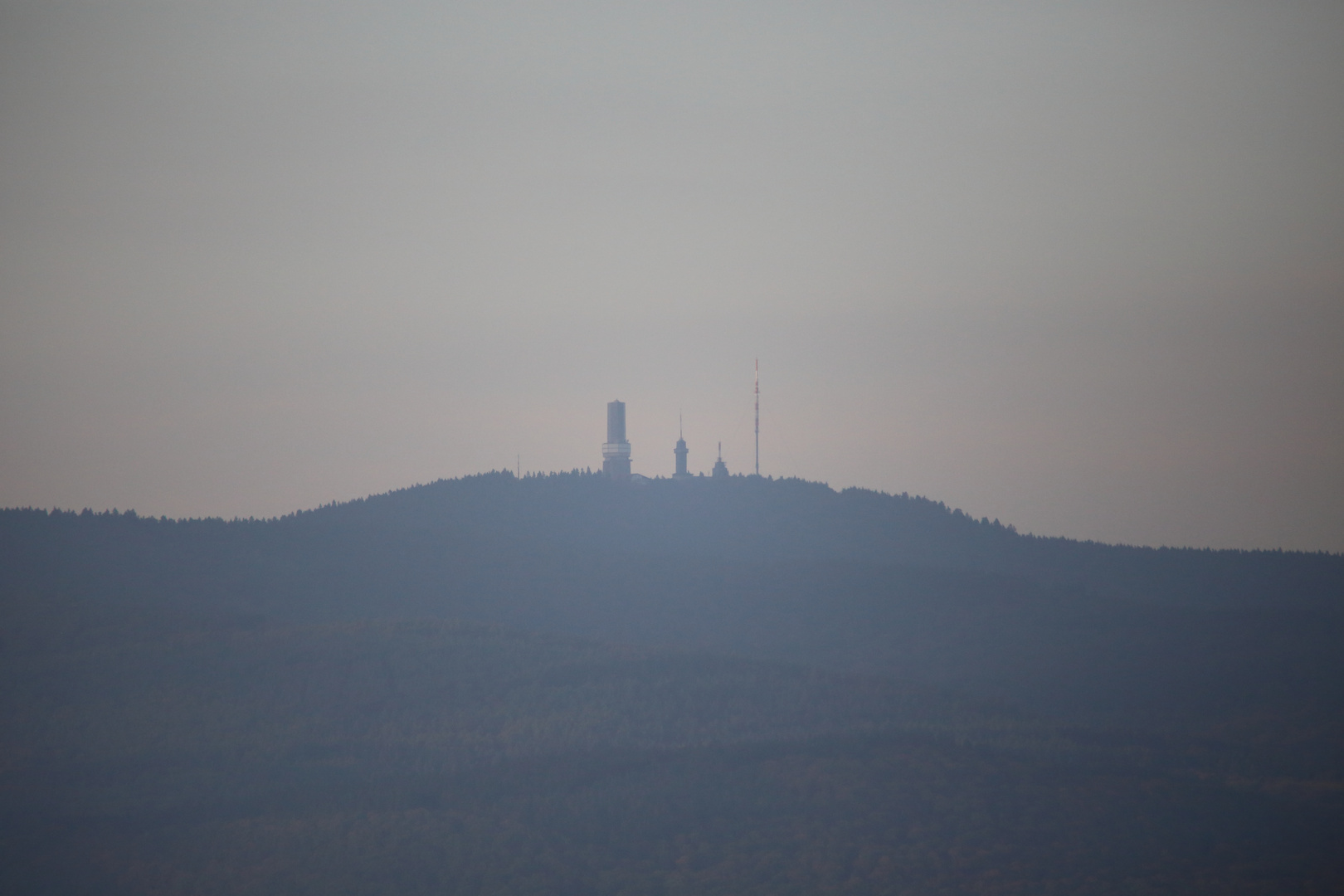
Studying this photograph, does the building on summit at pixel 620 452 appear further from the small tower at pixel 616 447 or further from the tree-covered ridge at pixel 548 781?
the tree-covered ridge at pixel 548 781

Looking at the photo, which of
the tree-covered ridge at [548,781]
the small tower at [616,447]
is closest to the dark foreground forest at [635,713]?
the tree-covered ridge at [548,781]

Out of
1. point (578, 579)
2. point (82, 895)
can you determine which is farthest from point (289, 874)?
point (578, 579)

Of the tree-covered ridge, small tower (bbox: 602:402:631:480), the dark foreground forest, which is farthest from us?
small tower (bbox: 602:402:631:480)

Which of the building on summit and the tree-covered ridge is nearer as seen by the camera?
the tree-covered ridge

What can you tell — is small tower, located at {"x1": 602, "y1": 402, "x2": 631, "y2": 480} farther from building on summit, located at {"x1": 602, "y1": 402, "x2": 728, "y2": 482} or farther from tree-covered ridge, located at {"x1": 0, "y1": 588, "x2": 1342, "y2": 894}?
tree-covered ridge, located at {"x1": 0, "y1": 588, "x2": 1342, "y2": 894}

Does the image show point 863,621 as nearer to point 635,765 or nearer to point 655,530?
point 655,530

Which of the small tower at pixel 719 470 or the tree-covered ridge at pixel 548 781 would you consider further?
the small tower at pixel 719 470

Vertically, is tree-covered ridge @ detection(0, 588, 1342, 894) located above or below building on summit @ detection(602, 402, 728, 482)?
below

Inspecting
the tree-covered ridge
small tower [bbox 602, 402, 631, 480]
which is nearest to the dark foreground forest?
the tree-covered ridge
